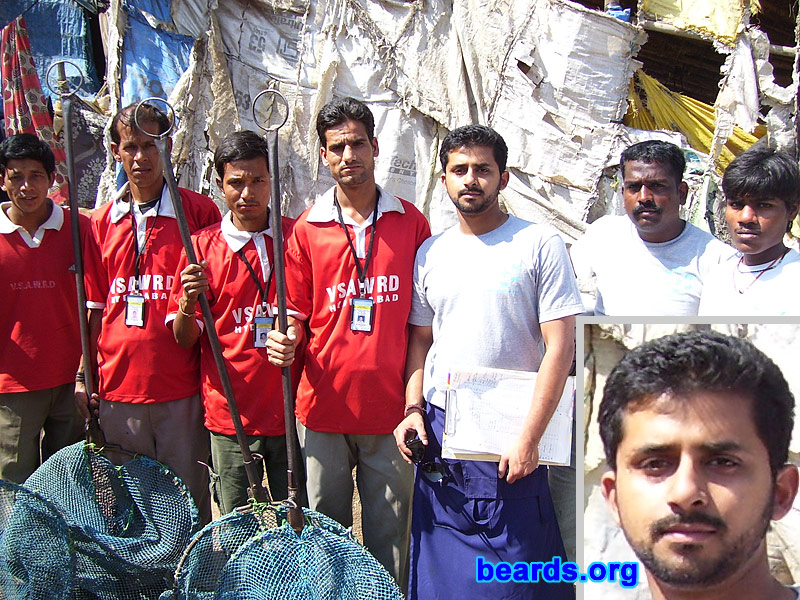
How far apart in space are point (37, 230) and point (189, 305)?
1.17m

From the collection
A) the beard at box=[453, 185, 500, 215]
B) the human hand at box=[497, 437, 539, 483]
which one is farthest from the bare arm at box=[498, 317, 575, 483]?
the beard at box=[453, 185, 500, 215]

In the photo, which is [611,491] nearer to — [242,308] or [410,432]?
[410,432]

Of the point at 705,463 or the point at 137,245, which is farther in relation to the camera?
the point at 137,245

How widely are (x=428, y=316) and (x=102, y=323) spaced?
1.56 m

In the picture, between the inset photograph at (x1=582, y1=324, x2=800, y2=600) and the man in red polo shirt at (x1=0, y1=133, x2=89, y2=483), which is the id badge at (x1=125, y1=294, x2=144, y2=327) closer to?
the man in red polo shirt at (x1=0, y1=133, x2=89, y2=483)

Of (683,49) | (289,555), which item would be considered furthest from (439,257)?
(683,49)

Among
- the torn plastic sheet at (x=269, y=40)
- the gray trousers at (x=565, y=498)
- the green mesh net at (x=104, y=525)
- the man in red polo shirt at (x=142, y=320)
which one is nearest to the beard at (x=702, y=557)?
the gray trousers at (x=565, y=498)

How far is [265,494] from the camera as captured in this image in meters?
2.77

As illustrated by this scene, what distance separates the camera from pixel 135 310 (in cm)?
304

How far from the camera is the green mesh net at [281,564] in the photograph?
2580 mm

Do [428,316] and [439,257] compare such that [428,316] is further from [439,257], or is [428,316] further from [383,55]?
[383,55]

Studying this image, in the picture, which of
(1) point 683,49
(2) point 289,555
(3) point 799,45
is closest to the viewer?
(2) point 289,555

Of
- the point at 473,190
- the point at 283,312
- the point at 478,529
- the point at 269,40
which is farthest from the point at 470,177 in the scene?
the point at 269,40

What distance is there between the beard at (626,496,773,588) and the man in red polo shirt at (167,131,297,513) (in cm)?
195
